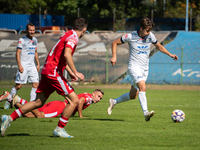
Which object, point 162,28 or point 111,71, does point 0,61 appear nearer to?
point 111,71

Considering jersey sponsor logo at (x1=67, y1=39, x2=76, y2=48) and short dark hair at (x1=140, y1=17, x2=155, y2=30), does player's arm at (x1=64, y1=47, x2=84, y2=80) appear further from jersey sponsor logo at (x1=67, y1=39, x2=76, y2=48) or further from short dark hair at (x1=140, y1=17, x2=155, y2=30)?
short dark hair at (x1=140, y1=17, x2=155, y2=30)

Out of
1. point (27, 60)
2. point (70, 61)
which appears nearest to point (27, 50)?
point (27, 60)

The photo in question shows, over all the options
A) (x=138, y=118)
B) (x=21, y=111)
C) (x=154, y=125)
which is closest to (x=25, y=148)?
(x=21, y=111)

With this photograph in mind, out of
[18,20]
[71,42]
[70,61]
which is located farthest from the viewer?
[18,20]

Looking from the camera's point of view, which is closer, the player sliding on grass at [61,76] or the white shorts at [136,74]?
the player sliding on grass at [61,76]

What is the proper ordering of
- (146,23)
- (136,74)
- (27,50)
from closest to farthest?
(146,23) → (136,74) → (27,50)

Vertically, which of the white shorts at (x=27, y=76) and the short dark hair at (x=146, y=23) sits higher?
the short dark hair at (x=146, y=23)

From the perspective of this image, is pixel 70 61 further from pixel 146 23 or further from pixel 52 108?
pixel 52 108

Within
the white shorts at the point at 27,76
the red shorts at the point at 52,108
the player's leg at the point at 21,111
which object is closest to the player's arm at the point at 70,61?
the player's leg at the point at 21,111

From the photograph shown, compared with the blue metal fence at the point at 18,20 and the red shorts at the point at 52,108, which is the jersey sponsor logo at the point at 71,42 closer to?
the red shorts at the point at 52,108

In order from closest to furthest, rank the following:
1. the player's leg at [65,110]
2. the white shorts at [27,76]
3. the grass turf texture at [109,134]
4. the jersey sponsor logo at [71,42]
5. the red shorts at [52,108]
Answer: the grass turf texture at [109,134] < the jersey sponsor logo at [71,42] < the player's leg at [65,110] < the red shorts at [52,108] < the white shorts at [27,76]

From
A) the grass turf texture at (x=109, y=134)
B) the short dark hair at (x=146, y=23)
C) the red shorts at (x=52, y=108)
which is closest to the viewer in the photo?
the grass turf texture at (x=109, y=134)

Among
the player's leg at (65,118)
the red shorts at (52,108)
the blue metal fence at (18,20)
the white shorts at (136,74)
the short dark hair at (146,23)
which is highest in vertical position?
the blue metal fence at (18,20)

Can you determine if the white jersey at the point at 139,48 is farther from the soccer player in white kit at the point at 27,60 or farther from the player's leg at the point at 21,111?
the soccer player in white kit at the point at 27,60
